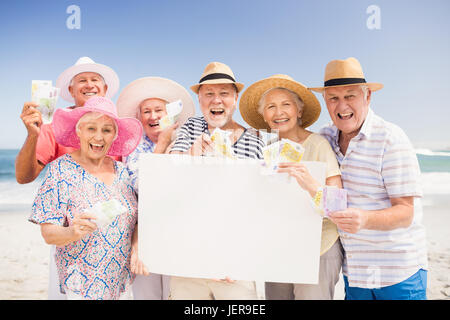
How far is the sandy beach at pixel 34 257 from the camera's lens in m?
5.66

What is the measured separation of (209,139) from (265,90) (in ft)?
2.26

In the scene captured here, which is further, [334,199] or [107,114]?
[107,114]

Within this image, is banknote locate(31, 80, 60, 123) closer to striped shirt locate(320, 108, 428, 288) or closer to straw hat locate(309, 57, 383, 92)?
straw hat locate(309, 57, 383, 92)

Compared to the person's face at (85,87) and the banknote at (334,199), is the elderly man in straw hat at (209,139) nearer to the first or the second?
the banknote at (334,199)

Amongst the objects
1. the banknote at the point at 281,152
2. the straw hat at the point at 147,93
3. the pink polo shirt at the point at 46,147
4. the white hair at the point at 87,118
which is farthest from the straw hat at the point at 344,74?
the pink polo shirt at the point at 46,147

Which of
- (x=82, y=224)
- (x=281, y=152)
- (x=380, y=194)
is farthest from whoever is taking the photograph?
(x=380, y=194)

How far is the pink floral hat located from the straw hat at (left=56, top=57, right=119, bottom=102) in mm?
919

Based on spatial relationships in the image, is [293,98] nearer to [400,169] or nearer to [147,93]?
[400,169]

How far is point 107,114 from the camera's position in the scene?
91.4 inches

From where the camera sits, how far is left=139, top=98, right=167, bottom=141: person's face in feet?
10.6

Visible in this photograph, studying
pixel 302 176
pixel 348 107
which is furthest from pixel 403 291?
pixel 348 107

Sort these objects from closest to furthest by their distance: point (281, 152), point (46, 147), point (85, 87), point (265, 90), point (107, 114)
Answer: point (281, 152) < point (107, 114) < point (265, 90) < point (46, 147) < point (85, 87)

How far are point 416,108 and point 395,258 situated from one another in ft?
75.8
